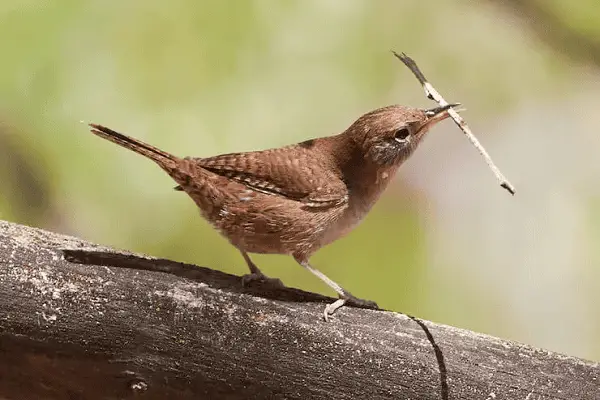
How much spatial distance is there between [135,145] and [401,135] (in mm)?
755

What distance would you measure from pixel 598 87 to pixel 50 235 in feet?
7.68

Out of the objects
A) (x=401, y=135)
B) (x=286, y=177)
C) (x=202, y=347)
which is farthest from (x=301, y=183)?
(x=202, y=347)

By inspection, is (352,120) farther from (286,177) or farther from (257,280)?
(257,280)

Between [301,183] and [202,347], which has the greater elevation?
[301,183]

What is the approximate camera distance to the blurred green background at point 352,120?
2.63 meters

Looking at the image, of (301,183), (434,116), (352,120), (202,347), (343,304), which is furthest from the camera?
(352,120)

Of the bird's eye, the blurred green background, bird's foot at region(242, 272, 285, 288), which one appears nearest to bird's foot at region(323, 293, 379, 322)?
bird's foot at region(242, 272, 285, 288)

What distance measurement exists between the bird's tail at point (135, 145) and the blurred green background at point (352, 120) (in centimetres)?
75

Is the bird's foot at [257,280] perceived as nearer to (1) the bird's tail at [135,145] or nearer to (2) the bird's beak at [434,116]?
(1) the bird's tail at [135,145]

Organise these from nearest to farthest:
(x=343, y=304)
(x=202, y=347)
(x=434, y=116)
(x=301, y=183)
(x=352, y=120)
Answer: (x=202, y=347) → (x=343, y=304) → (x=434, y=116) → (x=301, y=183) → (x=352, y=120)

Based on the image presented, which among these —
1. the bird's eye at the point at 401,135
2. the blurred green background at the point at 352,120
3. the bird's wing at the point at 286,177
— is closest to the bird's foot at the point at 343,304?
the bird's wing at the point at 286,177

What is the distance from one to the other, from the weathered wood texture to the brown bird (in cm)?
31

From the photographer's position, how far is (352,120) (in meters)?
2.80

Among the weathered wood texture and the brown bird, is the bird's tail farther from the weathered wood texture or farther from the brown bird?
the weathered wood texture
